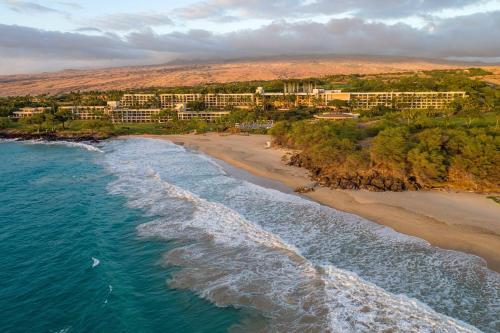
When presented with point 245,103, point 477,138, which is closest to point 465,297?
point 477,138

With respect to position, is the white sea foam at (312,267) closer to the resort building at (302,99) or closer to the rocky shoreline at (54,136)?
the rocky shoreline at (54,136)

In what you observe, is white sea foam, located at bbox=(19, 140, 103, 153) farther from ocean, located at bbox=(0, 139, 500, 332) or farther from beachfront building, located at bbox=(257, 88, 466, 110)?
beachfront building, located at bbox=(257, 88, 466, 110)

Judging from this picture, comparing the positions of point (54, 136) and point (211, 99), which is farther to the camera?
point (211, 99)

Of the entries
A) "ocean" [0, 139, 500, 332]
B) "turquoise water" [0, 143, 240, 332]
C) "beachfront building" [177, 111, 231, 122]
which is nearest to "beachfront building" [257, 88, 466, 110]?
"beachfront building" [177, 111, 231, 122]

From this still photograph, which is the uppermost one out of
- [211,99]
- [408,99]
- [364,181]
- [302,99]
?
[408,99]

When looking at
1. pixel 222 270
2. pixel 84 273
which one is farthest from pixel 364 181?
pixel 84 273

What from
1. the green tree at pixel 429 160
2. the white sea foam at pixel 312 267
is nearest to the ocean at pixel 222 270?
the white sea foam at pixel 312 267

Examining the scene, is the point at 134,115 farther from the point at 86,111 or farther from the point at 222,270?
the point at 222,270
